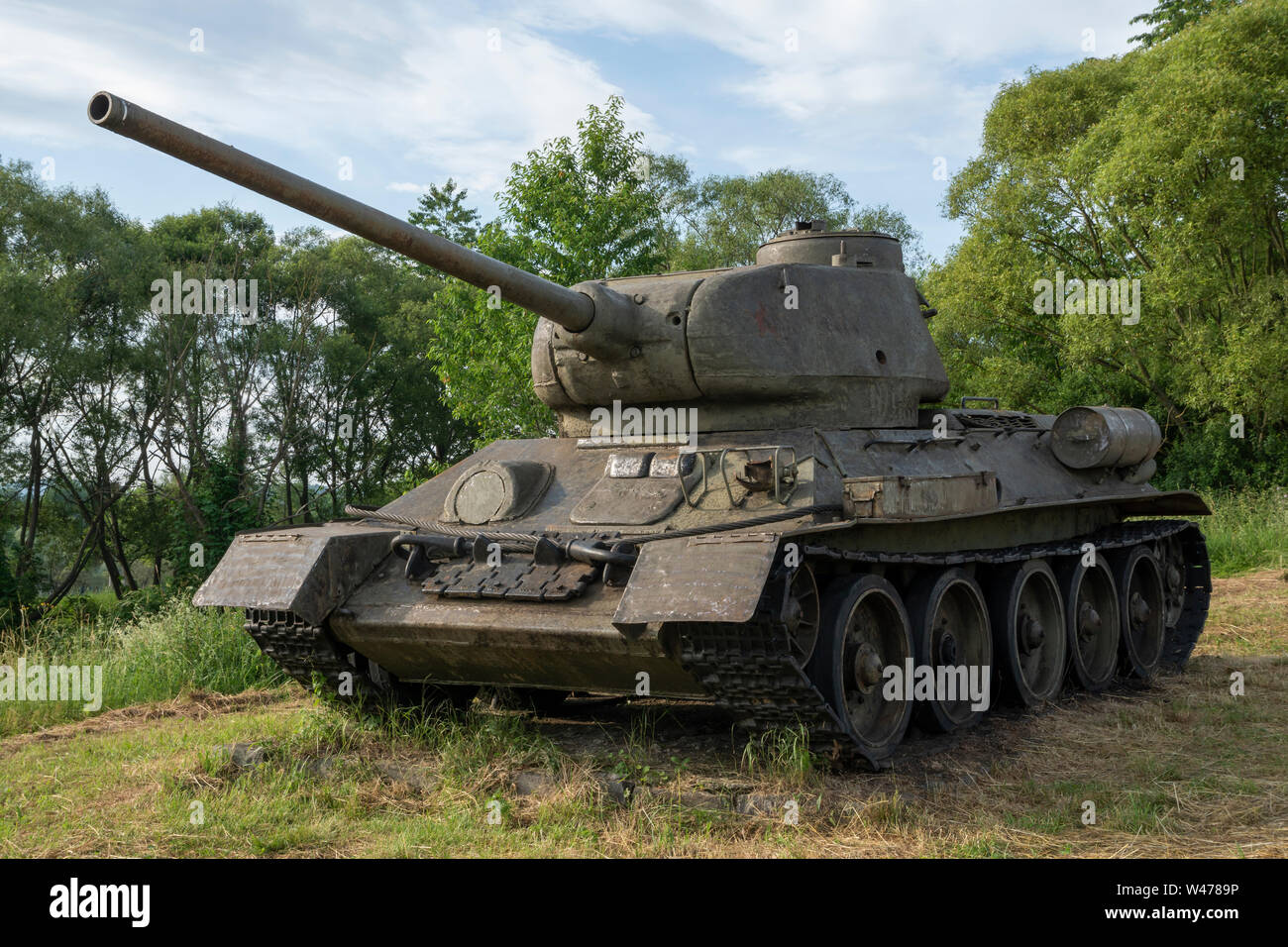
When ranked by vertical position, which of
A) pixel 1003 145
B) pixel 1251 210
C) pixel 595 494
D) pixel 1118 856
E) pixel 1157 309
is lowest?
pixel 1118 856

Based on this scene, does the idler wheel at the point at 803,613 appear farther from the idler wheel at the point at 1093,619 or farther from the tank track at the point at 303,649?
the idler wheel at the point at 1093,619

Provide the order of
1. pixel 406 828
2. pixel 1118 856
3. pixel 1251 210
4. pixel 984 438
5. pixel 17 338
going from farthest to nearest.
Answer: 1. pixel 17 338
2. pixel 1251 210
3. pixel 984 438
4. pixel 406 828
5. pixel 1118 856

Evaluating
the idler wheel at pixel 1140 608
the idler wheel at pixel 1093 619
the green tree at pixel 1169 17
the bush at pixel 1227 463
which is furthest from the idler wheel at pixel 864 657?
the green tree at pixel 1169 17

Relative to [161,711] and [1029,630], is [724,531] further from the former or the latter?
[161,711]

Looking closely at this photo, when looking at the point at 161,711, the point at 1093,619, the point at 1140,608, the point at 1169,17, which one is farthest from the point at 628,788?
the point at 1169,17

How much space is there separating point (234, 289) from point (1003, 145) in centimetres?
1878

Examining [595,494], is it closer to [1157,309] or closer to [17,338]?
[1157,309]

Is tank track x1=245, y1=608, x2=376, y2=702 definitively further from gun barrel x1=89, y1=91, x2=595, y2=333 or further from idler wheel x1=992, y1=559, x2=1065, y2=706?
idler wheel x1=992, y1=559, x2=1065, y2=706

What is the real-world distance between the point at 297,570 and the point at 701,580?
2727mm

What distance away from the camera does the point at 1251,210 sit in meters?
21.8

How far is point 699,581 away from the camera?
20.9 feet

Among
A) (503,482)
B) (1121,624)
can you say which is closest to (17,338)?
(503,482)

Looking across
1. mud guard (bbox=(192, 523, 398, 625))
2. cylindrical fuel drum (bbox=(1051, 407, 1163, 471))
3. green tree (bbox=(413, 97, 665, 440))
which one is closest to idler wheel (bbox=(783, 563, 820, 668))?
mud guard (bbox=(192, 523, 398, 625))

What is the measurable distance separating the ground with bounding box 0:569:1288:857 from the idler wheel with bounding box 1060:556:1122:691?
915 mm
